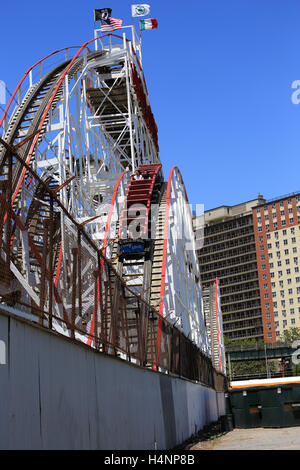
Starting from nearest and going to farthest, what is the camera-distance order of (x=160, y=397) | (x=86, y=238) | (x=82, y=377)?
1. (x=82, y=377)
2. (x=86, y=238)
3. (x=160, y=397)

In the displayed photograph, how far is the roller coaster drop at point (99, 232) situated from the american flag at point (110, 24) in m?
0.50

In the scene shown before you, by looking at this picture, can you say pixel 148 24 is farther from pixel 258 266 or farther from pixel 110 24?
pixel 258 266

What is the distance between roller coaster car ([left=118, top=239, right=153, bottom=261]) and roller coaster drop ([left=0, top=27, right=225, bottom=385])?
0.04 metres

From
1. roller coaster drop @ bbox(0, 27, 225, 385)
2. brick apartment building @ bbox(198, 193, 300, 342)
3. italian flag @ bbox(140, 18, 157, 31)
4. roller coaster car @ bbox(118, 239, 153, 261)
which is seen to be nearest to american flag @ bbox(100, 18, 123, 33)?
A: roller coaster drop @ bbox(0, 27, 225, 385)

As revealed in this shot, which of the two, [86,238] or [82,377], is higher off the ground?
[86,238]

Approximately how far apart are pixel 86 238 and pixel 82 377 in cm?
235

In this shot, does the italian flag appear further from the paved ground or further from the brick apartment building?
the brick apartment building

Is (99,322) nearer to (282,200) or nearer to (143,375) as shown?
(143,375)

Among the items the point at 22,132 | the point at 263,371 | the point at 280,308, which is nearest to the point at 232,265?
the point at 280,308

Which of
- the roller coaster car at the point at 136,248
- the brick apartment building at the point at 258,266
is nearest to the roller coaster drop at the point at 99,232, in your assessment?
the roller coaster car at the point at 136,248

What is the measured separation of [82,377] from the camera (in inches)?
297

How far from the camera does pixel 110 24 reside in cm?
3769

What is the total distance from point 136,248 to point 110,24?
59.7 ft

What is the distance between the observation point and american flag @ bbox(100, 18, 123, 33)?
123 feet
